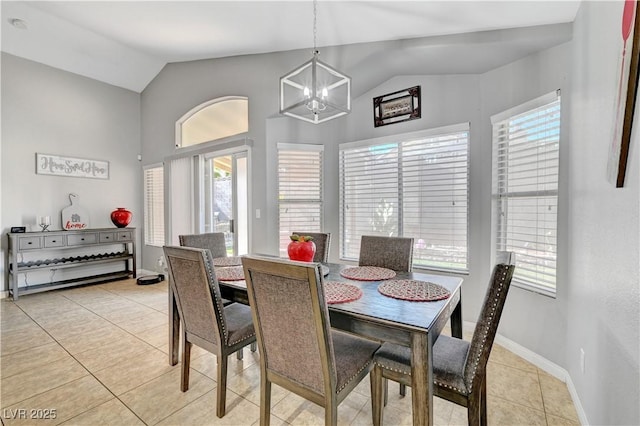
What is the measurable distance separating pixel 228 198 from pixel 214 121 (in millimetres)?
1264

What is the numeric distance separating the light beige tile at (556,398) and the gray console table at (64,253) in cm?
565

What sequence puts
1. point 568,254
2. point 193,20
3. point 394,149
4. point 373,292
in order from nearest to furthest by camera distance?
point 373,292 → point 568,254 → point 193,20 → point 394,149

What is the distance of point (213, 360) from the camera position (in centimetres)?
249

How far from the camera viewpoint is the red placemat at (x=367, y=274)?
6.79 ft

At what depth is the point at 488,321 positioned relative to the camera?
1313mm

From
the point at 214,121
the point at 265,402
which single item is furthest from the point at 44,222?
the point at 265,402

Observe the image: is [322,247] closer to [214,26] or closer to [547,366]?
[547,366]

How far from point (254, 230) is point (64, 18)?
11.5 feet

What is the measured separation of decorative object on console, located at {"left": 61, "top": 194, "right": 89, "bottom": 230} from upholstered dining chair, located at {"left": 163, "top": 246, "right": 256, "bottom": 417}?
3835mm

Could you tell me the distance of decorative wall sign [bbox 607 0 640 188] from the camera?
101 centimetres

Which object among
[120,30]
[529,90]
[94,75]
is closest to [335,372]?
[529,90]

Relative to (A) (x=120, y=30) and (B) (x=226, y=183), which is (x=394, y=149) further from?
(A) (x=120, y=30)

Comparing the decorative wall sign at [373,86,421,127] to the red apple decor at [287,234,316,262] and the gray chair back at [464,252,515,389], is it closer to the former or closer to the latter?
the red apple decor at [287,234,316,262]

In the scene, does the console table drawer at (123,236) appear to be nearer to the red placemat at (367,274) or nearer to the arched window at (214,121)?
the arched window at (214,121)
